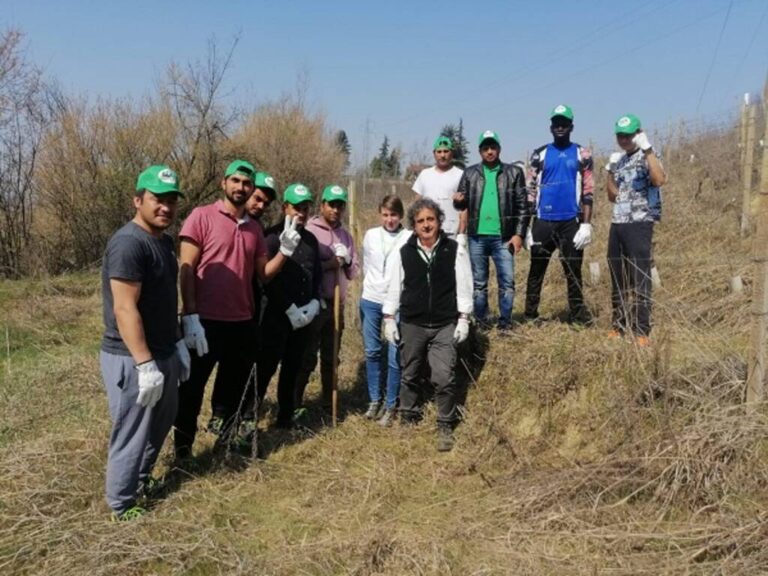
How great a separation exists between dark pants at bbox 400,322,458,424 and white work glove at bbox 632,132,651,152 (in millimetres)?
1910

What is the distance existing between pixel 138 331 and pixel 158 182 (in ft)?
2.48

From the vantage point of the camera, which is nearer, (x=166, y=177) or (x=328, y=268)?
(x=166, y=177)

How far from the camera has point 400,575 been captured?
2746mm

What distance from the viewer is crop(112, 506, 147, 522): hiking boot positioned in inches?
123

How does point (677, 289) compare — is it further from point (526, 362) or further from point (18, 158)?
point (18, 158)

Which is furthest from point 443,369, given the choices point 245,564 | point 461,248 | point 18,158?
point 18,158

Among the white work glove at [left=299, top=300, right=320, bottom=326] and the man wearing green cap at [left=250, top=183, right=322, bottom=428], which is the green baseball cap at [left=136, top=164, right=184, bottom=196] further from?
the white work glove at [left=299, top=300, right=320, bottom=326]

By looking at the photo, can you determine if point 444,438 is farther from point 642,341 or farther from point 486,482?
point 642,341

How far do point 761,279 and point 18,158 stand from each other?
13.1m

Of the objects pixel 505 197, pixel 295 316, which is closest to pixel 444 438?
pixel 295 316

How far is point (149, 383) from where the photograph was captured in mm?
2961

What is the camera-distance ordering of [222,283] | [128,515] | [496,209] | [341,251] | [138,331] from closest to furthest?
1. [138,331]
2. [128,515]
3. [222,283]
4. [341,251]
5. [496,209]

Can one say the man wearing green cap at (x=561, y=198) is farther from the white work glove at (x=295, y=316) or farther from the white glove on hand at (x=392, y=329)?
the white work glove at (x=295, y=316)

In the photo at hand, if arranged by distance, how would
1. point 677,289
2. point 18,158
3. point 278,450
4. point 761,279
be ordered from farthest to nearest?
point 18,158 → point 677,289 → point 278,450 → point 761,279
